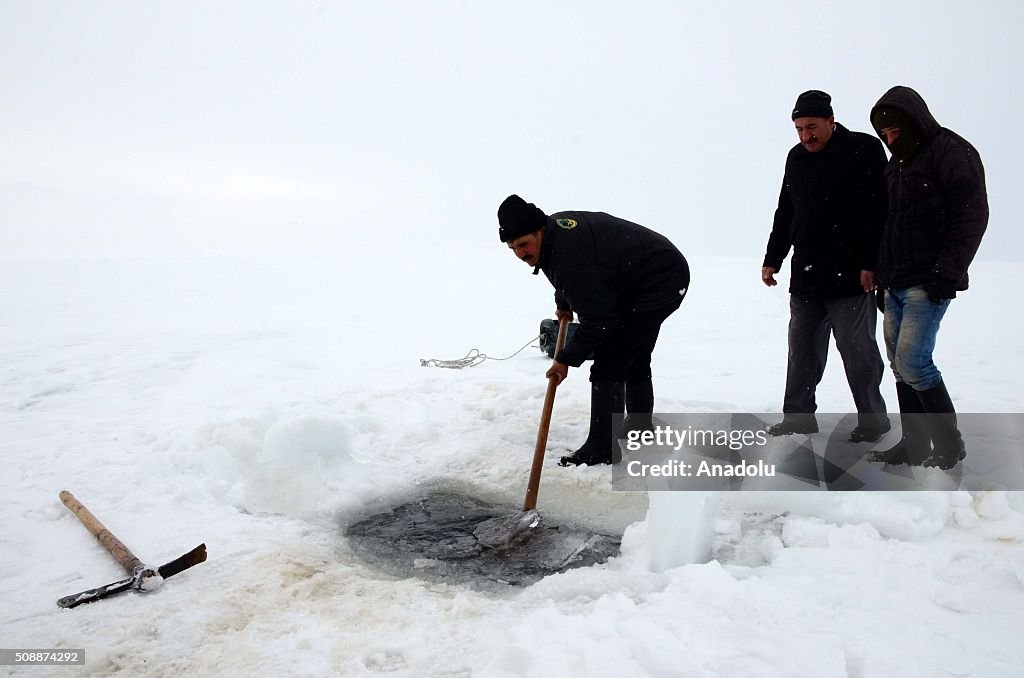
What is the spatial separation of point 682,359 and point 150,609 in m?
5.94

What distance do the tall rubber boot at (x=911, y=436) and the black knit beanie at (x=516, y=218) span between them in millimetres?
2155

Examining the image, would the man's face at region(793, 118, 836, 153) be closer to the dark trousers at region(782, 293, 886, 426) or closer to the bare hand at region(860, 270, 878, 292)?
the bare hand at region(860, 270, 878, 292)

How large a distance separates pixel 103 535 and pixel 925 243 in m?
4.17

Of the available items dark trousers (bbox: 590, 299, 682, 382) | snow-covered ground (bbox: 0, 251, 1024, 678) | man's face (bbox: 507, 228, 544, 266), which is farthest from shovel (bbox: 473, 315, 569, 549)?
man's face (bbox: 507, 228, 544, 266)

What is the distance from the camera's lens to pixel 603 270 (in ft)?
12.3

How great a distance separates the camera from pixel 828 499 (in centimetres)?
316

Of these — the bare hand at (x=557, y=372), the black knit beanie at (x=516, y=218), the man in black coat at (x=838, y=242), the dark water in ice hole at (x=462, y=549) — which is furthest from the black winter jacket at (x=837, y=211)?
the dark water in ice hole at (x=462, y=549)

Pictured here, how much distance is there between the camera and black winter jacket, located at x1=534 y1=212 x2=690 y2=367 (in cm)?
368

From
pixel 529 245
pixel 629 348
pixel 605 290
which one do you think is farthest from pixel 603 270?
pixel 629 348

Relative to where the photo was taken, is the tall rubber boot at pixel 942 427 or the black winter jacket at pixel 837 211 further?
the black winter jacket at pixel 837 211

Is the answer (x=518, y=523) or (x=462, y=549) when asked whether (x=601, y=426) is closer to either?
(x=518, y=523)

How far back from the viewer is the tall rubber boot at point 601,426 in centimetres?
420

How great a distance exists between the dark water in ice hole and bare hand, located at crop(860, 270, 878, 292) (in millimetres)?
2027

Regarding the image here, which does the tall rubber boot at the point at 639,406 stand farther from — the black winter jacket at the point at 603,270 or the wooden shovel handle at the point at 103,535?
the wooden shovel handle at the point at 103,535
